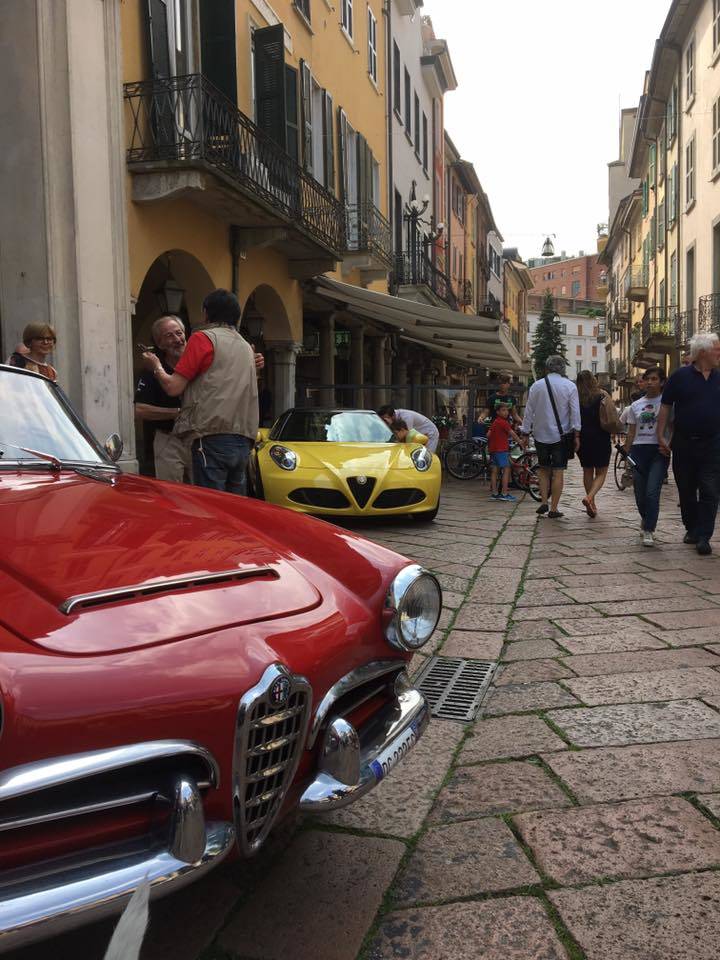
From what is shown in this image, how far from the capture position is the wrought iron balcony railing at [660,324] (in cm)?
2770

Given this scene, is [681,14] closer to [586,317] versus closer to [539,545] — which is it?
[539,545]

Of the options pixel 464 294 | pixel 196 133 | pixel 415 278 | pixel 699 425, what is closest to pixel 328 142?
pixel 415 278

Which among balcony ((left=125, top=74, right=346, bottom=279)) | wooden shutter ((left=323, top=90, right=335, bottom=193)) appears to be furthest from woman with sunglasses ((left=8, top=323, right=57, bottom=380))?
wooden shutter ((left=323, top=90, right=335, bottom=193))

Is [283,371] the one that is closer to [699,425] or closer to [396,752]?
[699,425]

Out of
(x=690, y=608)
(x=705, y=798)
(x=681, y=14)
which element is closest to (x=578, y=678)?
(x=705, y=798)

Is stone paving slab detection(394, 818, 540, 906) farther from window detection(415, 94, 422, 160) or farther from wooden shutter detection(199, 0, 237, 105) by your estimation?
window detection(415, 94, 422, 160)

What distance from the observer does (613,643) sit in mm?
3980

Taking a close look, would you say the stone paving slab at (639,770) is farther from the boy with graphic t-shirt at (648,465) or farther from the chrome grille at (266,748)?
the boy with graphic t-shirt at (648,465)

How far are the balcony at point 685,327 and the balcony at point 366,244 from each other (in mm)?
10301

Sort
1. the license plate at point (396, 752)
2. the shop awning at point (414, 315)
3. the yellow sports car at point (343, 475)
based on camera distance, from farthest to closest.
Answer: the shop awning at point (414, 315), the yellow sports car at point (343, 475), the license plate at point (396, 752)

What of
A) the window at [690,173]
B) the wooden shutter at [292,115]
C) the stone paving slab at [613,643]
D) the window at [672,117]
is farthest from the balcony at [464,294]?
the stone paving slab at [613,643]

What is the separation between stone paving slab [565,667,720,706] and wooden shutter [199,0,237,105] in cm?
922

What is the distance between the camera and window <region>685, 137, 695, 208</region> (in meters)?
23.4

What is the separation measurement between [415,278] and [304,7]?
795 centimetres
